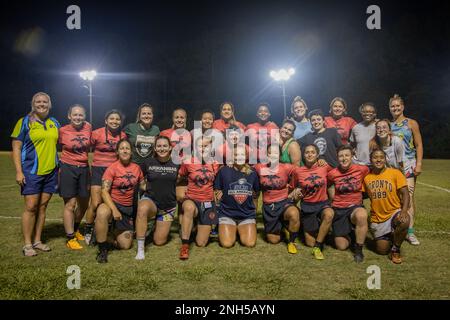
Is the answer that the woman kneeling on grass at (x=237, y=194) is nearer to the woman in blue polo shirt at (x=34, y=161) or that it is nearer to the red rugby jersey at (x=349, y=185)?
the red rugby jersey at (x=349, y=185)

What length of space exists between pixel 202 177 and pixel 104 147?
1.53 m

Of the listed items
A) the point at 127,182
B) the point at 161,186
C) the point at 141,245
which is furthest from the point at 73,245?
the point at 161,186

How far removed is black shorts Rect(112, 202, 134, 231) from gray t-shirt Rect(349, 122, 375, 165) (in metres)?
3.51

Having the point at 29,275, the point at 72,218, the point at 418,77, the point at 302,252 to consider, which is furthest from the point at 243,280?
the point at 418,77

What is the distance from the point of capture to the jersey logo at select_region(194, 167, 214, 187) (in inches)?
219

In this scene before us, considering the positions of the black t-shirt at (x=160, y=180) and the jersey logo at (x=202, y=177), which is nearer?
the black t-shirt at (x=160, y=180)

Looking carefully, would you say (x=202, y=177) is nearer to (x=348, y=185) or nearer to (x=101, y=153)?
(x=101, y=153)

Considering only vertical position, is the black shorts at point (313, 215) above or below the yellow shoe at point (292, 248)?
above

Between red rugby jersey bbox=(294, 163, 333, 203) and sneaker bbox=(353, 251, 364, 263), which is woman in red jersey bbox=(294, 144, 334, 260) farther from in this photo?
sneaker bbox=(353, 251, 364, 263)

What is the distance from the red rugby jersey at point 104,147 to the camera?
5.51m

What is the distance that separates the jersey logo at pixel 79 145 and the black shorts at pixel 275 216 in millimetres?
2863

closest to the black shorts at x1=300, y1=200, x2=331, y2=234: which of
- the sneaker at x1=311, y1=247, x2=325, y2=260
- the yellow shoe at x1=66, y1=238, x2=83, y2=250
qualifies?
the sneaker at x1=311, y1=247, x2=325, y2=260

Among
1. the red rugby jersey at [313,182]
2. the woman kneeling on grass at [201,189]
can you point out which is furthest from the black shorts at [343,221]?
the woman kneeling on grass at [201,189]
